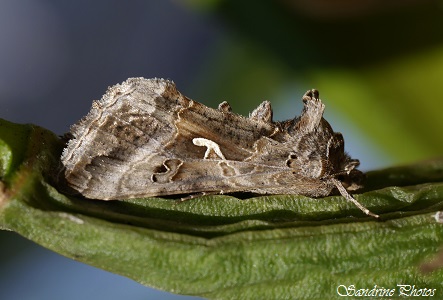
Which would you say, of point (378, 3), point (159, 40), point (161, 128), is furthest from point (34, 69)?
point (161, 128)

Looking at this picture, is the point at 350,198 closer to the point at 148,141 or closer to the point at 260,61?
the point at 148,141

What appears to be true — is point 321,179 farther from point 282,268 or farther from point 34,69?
point 34,69

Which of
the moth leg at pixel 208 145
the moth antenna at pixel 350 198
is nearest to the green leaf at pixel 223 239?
the moth antenna at pixel 350 198

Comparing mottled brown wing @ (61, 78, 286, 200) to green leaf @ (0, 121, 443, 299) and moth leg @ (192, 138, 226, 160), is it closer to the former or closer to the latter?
moth leg @ (192, 138, 226, 160)

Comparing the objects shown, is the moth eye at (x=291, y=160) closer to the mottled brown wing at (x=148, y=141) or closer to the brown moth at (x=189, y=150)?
the brown moth at (x=189, y=150)

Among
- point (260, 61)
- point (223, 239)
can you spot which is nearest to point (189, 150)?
point (223, 239)

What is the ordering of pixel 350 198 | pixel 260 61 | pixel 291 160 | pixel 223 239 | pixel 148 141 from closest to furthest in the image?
pixel 223 239
pixel 350 198
pixel 148 141
pixel 291 160
pixel 260 61

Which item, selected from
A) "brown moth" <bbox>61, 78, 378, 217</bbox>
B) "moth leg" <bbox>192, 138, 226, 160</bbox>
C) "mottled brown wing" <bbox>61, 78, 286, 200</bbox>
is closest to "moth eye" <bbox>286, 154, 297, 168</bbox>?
"brown moth" <bbox>61, 78, 378, 217</bbox>
